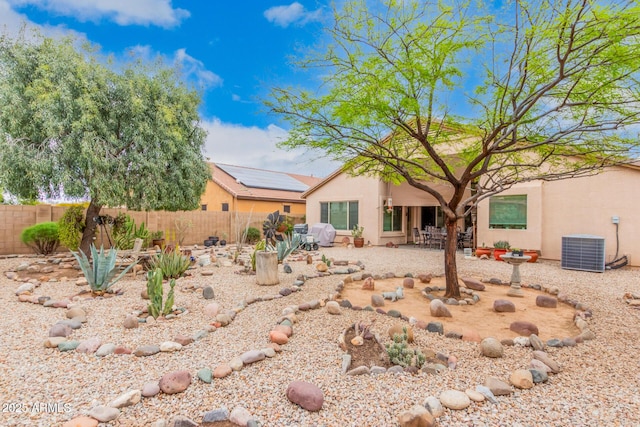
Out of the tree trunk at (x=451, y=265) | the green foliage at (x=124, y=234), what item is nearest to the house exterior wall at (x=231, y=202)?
the green foliage at (x=124, y=234)

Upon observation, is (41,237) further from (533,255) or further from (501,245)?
(533,255)

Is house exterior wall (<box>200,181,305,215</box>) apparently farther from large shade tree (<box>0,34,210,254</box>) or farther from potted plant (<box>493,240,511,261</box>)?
potted plant (<box>493,240,511,261</box>)

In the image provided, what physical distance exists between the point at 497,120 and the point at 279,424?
5.36 metres

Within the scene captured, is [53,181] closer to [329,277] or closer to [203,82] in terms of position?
[203,82]

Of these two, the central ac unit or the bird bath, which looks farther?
the central ac unit

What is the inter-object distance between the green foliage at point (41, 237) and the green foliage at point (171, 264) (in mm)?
5273

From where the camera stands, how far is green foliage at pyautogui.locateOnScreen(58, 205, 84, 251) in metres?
8.81

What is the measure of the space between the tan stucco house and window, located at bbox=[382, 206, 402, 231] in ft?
15.3

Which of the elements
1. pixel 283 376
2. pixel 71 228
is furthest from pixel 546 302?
pixel 71 228

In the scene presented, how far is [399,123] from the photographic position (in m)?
4.96

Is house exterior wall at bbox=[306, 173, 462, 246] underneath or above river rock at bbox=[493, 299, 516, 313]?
above

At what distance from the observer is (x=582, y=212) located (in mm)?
9258

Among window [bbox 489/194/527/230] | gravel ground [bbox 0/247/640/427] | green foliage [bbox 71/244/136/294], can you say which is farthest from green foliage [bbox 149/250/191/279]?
window [bbox 489/194/527/230]

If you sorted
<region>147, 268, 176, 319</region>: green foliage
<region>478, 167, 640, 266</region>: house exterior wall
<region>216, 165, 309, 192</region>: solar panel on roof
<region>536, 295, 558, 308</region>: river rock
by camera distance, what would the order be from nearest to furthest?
<region>147, 268, 176, 319</region>: green foliage
<region>536, 295, 558, 308</region>: river rock
<region>478, 167, 640, 266</region>: house exterior wall
<region>216, 165, 309, 192</region>: solar panel on roof
